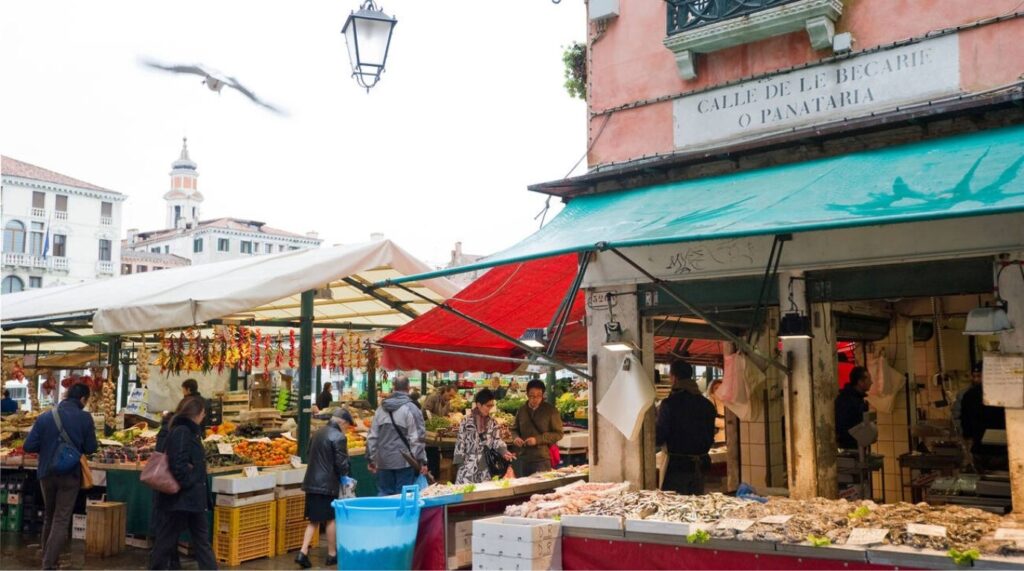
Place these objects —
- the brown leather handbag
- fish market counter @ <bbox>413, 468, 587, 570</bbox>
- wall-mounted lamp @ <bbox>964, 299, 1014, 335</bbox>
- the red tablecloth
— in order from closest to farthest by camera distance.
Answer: the red tablecloth, wall-mounted lamp @ <bbox>964, 299, 1014, 335</bbox>, fish market counter @ <bbox>413, 468, 587, 570</bbox>, the brown leather handbag

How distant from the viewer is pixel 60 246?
66625mm

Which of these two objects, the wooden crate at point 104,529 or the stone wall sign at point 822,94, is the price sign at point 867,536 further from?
the wooden crate at point 104,529

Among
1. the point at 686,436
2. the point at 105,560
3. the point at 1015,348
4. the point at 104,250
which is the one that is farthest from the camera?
the point at 104,250

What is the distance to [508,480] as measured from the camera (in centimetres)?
896

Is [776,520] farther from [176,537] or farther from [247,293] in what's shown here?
[247,293]

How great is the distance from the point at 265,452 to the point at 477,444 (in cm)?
317

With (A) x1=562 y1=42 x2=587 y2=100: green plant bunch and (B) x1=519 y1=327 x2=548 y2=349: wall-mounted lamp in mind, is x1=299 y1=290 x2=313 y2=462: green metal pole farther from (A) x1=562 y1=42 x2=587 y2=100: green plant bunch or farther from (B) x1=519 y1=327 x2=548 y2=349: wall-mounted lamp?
(A) x1=562 y1=42 x2=587 y2=100: green plant bunch

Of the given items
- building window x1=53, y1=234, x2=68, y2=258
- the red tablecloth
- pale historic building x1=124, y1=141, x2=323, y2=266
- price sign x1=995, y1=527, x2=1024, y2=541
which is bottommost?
the red tablecloth

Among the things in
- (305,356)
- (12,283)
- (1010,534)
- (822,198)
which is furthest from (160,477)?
(12,283)

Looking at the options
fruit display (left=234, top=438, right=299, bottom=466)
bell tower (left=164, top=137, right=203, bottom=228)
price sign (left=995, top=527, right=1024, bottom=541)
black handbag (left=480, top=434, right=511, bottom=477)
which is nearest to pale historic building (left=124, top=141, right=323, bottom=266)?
bell tower (left=164, top=137, right=203, bottom=228)

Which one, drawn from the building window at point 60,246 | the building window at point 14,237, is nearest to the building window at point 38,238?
the building window at point 14,237

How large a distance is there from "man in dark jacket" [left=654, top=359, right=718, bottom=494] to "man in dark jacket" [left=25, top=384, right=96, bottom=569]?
20.9 feet

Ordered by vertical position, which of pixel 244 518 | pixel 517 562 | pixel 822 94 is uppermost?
pixel 822 94

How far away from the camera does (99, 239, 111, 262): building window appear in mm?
Result: 69562
